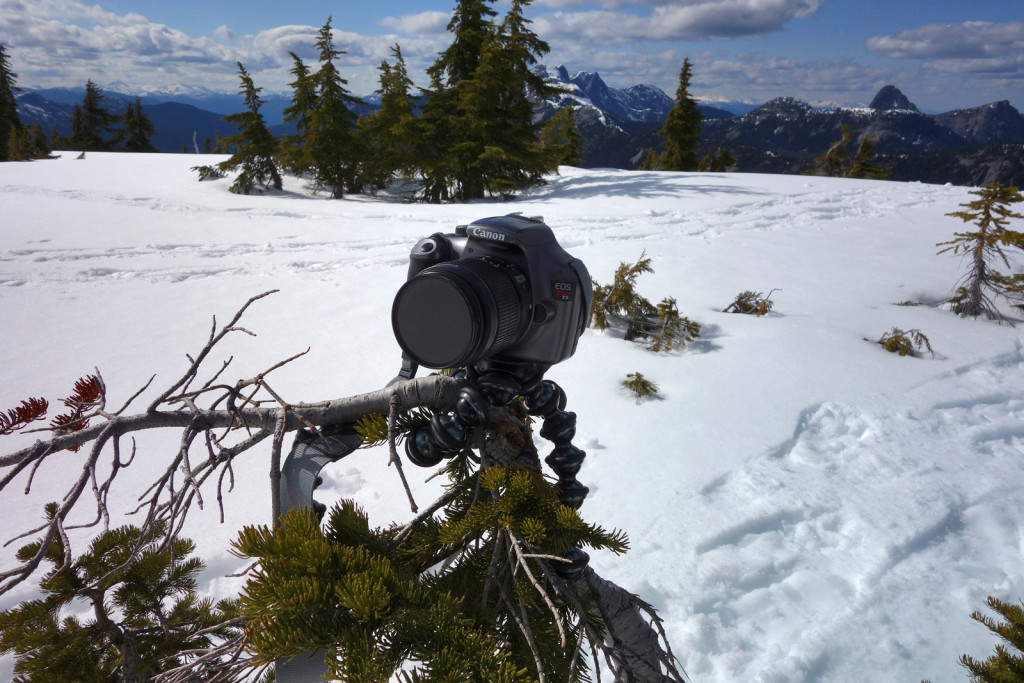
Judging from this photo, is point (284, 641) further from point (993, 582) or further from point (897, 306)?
point (897, 306)

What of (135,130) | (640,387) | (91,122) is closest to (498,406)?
(640,387)

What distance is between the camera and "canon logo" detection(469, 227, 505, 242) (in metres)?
1.02

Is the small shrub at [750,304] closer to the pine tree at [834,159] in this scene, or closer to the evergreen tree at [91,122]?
the pine tree at [834,159]

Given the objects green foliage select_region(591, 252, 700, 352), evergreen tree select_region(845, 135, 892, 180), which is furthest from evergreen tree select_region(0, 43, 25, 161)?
evergreen tree select_region(845, 135, 892, 180)

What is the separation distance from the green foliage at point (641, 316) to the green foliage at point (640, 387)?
0.80 meters

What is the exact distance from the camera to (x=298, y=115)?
15867 mm

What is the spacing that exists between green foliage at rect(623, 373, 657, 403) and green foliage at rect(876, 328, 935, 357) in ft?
7.78

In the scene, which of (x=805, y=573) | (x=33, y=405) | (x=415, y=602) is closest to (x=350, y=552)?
(x=415, y=602)

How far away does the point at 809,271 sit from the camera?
22.1ft

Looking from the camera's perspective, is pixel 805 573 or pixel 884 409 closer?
pixel 805 573

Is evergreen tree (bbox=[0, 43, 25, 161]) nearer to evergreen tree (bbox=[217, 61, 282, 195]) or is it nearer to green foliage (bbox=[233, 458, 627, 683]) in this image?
evergreen tree (bbox=[217, 61, 282, 195])

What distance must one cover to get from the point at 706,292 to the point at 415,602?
5.77m

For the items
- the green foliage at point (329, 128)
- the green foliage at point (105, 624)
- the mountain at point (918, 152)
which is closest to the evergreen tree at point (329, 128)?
the green foliage at point (329, 128)

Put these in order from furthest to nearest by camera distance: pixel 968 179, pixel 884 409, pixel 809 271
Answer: pixel 968 179
pixel 809 271
pixel 884 409
